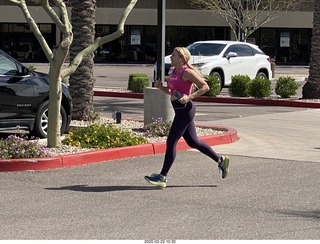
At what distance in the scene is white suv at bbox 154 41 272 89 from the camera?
1030 inches

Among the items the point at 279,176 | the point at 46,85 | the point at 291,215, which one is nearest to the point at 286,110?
the point at 46,85

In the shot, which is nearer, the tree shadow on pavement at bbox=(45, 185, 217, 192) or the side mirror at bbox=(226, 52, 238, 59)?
the tree shadow on pavement at bbox=(45, 185, 217, 192)

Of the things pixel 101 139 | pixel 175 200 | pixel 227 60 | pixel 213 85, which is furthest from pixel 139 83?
pixel 175 200

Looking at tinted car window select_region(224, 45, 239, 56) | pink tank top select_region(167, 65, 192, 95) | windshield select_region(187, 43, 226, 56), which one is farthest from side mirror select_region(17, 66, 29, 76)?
tinted car window select_region(224, 45, 239, 56)

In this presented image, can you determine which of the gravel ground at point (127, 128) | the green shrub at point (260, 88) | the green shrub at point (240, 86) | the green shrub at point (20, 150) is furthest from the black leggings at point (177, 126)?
the green shrub at point (240, 86)

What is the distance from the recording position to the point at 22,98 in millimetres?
13734

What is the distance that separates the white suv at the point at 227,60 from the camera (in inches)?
1030

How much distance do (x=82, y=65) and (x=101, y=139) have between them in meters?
4.08

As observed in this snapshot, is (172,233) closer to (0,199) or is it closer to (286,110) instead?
(0,199)

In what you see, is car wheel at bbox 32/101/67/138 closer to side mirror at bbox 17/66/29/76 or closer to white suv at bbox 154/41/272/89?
side mirror at bbox 17/66/29/76

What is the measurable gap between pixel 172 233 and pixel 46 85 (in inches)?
278

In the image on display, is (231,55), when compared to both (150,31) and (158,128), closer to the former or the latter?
(158,128)

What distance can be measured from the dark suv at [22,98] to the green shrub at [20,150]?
183 centimetres

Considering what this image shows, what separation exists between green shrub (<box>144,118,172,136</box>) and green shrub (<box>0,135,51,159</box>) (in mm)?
2877
